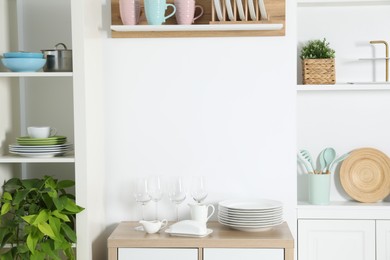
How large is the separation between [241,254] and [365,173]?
0.94 m

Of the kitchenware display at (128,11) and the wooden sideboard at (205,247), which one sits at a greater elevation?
the kitchenware display at (128,11)

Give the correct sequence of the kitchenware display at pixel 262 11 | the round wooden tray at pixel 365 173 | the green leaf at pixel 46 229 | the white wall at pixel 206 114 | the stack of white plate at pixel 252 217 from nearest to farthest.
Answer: the green leaf at pixel 46 229 → the stack of white plate at pixel 252 217 → the kitchenware display at pixel 262 11 → the white wall at pixel 206 114 → the round wooden tray at pixel 365 173

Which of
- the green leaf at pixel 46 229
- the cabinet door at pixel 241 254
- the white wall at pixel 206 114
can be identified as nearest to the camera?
the green leaf at pixel 46 229

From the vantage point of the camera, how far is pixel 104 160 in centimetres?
328

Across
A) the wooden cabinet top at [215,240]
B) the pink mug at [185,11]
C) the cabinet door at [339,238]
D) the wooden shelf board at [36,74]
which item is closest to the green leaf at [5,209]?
the wooden cabinet top at [215,240]

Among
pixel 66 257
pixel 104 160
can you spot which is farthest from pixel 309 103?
pixel 66 257

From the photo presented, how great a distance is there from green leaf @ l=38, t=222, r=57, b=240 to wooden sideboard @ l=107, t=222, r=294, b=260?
268mm

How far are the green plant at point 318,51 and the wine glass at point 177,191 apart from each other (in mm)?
911

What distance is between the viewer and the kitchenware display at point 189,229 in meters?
2.89

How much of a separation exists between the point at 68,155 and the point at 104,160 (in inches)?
9.0

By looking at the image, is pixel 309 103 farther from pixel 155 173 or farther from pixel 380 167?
pixel 155 173

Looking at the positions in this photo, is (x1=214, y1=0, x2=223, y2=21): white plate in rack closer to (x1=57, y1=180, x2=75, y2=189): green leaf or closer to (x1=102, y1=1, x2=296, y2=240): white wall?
(x1=102, y1=1, x2=296, y2=240): white wall

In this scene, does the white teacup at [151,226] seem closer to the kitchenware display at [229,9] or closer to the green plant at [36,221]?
the green plant at [36,221]

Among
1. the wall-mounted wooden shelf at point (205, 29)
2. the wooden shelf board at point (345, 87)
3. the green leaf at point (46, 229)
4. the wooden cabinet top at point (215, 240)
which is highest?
the wall-mounted wooden shelf at point (205, 29)
